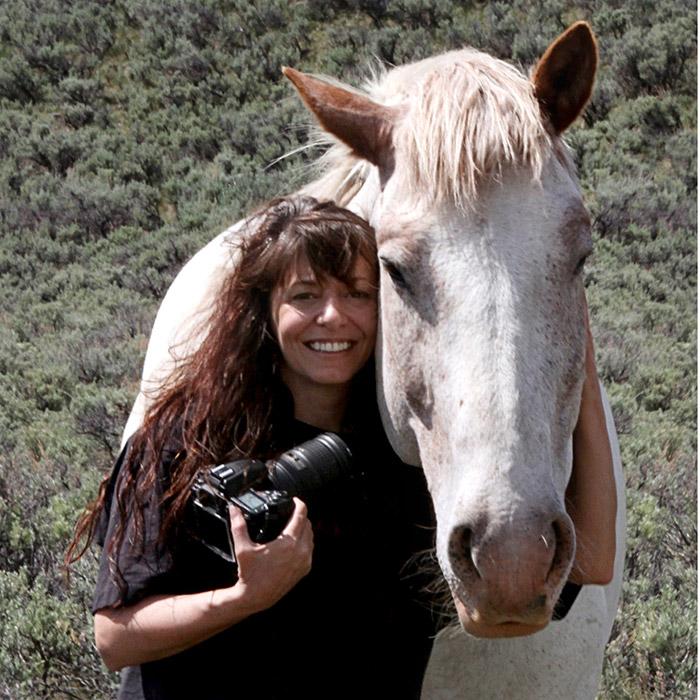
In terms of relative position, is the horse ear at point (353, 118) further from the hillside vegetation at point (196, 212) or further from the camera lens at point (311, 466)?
the camera lens at point (311, 466)

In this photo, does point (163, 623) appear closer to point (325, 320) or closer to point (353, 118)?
point (325, 320)

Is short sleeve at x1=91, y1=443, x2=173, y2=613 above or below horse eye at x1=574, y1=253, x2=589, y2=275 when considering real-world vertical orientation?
below

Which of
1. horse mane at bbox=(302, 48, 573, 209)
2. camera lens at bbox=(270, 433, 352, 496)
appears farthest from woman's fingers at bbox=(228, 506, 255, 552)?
horse mane at bbox=(302, 48, 573, 209)

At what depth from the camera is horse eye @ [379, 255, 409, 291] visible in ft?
6.59

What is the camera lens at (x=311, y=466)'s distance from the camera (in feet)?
6.43

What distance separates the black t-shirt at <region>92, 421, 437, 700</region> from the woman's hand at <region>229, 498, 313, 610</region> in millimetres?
213

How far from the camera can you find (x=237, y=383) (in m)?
2.20

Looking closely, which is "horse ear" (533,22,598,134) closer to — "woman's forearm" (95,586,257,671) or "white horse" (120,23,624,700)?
"white horse" (120,23,624,700)

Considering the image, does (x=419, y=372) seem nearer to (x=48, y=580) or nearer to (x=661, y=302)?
(x=48, y=580)

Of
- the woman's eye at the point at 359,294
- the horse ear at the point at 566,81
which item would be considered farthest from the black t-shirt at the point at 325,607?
the horse ear at the point at 566,81

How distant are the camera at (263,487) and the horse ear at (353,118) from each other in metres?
0.62

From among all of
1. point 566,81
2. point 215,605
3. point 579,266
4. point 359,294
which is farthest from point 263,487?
point 566,81

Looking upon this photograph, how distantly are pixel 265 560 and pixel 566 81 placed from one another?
115 cm

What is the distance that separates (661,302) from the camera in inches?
403
